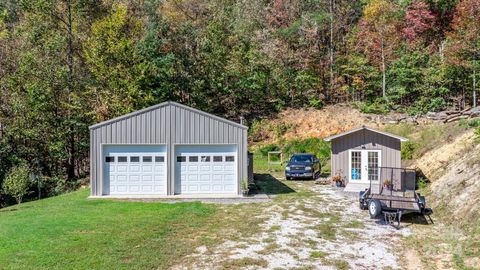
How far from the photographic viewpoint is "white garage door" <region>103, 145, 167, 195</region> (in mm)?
15570

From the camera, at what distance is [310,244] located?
346 inches

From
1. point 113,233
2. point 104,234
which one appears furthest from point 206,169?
point 104,234

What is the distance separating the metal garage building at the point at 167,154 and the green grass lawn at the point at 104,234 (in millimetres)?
1946

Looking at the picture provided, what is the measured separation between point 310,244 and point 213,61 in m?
25.7

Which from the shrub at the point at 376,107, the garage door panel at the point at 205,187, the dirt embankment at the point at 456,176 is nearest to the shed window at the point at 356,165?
the dirt embankment at the point at 456,176

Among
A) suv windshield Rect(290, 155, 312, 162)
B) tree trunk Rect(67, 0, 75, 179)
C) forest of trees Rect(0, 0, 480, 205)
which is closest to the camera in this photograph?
suv windshield Rect(290, 155, 312, 162)

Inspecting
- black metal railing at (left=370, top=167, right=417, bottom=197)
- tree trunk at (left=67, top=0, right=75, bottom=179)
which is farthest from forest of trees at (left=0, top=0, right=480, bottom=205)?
black metal railing at (left=370, top=167, right=417, bottom=197)

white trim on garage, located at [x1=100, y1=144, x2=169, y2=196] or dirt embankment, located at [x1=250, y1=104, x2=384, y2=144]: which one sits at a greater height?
dirt embankment, located at [x1=250, y1=104, x2=384, y2=144]

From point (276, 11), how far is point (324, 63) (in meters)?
7.14

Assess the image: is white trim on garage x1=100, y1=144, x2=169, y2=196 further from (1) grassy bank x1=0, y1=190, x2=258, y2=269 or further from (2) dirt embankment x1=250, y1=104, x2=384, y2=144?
(2) dirt embankment x1=250, y1=104, x2=384, y2=144

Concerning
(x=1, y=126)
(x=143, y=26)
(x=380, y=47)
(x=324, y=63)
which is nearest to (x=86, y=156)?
(x=1, y=126)

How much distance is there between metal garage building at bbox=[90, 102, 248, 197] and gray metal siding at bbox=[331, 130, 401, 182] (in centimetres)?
567

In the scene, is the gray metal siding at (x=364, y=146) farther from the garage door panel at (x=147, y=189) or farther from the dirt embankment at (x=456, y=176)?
the garage door panel at (x=147, y=189)

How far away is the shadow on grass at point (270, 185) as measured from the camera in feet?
55.6
